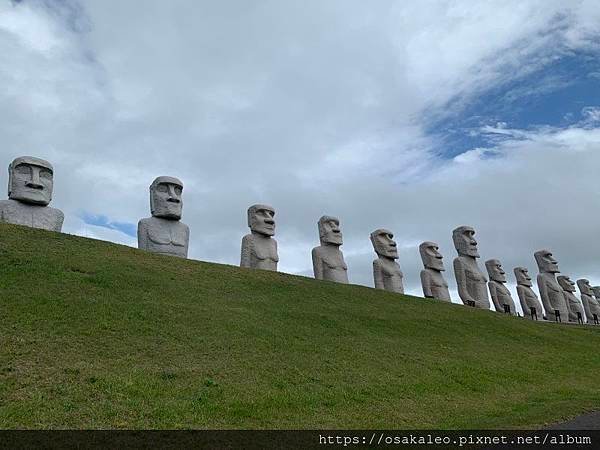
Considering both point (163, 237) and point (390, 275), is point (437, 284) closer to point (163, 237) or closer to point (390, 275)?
point (390, 275)

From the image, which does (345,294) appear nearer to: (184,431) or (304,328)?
(304,328)

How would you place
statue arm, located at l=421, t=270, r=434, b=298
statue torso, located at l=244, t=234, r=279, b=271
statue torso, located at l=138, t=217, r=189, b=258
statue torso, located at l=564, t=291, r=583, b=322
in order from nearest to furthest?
statue torso, located at l=138, t=217, r=189, b=258
statue torso, located at l=244, t=234, r=279, b=271
statue arm, located at l=421, t=270, r=434, b=298
statue torso, located at l=564, t=291, r=583, b=322

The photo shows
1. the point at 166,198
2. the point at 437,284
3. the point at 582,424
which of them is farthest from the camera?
the point at 437,284

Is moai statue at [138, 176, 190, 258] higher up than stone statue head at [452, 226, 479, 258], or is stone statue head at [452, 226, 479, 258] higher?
stone statue head at [452, 226, 479, 258]

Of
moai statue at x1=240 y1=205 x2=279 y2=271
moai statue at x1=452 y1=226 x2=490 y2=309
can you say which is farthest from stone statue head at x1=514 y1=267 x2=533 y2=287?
moai statue at x1=240 y1=205 x2=279 y2=271

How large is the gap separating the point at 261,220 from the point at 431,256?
32.8ft

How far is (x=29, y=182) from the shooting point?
18.7 m

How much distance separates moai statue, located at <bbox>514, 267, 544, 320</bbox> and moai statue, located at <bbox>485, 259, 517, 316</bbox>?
2.35 metres

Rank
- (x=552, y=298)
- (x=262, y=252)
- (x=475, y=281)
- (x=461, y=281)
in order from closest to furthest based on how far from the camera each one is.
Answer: (x=262, y=252)
(x=475, y=281)
(x=461, y=281)
(x=552, y=298)

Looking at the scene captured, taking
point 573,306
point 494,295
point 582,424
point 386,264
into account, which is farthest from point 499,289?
point 582,424

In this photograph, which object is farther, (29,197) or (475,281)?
(475,281)

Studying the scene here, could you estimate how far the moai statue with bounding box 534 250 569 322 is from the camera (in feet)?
115

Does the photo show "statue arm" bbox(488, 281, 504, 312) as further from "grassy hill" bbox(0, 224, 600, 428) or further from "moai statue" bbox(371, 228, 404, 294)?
"grassy hill" bbox(0, 224, 600, 428)

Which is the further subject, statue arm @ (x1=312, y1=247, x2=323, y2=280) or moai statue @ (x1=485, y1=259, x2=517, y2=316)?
moai statue @ (x1=485, y1=259, x2=517, y2=316)
